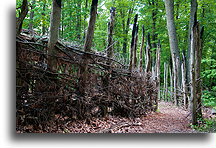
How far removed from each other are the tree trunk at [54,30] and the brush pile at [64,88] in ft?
0.22

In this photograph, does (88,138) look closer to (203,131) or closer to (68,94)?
(68,94)

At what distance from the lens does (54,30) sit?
8.73 feet

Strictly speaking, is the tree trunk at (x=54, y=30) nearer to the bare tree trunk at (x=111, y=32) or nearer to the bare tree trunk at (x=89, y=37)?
the bare tree trunk at (x=89, y=37)

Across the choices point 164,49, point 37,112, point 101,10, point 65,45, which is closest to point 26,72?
point 37,112

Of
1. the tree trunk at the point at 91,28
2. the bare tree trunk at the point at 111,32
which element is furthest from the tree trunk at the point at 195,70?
the tree trunk at the point at 91,28

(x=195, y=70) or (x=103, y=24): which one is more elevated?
(x=103, y=24)

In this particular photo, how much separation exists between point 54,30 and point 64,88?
82cm

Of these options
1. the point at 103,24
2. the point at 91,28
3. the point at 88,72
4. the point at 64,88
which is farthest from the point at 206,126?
the point at 103,24

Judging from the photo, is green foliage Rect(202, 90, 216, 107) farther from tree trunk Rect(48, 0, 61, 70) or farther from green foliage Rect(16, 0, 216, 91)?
tree trunk Rect(48, 0, 61, 70)

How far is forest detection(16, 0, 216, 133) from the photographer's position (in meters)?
2.33

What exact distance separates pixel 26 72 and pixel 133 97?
217 cm

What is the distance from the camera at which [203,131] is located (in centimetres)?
252

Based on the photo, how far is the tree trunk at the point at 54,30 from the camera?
2598mm

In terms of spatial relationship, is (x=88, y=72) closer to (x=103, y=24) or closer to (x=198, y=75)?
(x=103, y=24)
